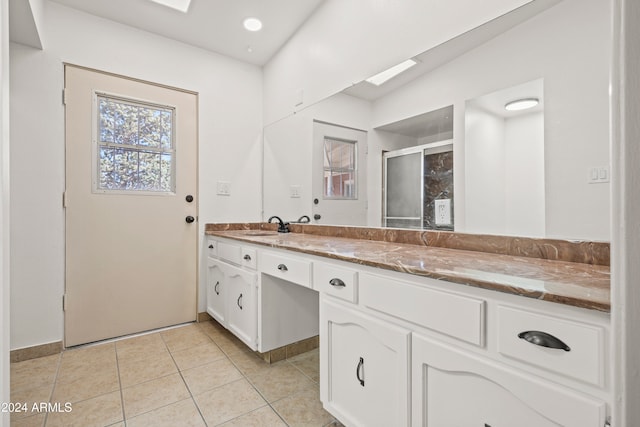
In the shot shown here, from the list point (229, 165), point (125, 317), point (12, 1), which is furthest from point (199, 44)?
point (125, 317)

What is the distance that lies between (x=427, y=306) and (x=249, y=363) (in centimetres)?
140

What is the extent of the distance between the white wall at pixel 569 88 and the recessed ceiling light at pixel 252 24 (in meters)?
1.74

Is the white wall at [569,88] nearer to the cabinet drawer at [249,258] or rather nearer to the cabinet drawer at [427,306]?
the cabinet drawer at [427,306]

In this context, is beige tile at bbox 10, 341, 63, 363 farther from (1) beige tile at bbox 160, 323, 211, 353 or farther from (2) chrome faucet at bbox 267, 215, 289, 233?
(2) chrome faucet at bbox 267, 215, 289, 233

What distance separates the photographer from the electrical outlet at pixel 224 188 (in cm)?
271

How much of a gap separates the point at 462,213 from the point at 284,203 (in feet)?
5.26

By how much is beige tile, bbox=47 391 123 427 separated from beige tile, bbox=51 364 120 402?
0.23ft

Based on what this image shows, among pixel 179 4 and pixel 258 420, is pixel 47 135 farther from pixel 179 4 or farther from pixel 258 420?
pixel 258 420

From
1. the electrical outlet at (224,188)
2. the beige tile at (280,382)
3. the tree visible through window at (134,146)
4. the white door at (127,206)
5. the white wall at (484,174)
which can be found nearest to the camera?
the white wall at (484,174)

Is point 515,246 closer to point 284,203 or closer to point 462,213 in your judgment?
point 462,213

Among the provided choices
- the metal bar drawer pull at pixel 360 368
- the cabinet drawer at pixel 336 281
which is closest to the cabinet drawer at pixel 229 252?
the cabinet drawer at pixel 336 281

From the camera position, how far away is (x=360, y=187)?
6.33ft

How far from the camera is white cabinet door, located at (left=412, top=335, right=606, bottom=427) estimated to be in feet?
2.13

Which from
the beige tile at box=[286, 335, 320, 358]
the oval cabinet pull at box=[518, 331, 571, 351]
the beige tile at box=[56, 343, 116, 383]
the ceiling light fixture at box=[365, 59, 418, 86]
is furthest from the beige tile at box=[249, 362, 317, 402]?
the ceiling light fixture at box=[365, 59, 418, 86]
